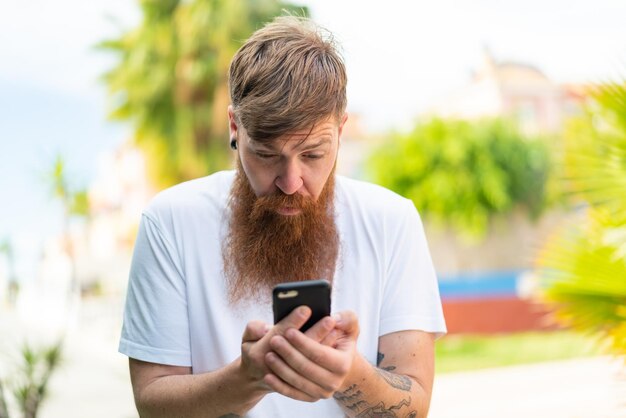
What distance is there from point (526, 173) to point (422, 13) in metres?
12.8

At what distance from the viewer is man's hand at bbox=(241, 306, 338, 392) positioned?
49.4 inches

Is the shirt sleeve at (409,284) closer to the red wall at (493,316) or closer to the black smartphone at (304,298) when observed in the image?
the black smartphone at (304,298)

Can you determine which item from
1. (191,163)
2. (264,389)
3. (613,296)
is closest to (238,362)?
(264,389)

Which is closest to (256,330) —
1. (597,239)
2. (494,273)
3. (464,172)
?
(597,239)

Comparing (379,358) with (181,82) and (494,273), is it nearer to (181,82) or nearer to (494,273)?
(181,82)

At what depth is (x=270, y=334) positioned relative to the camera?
4.13ft

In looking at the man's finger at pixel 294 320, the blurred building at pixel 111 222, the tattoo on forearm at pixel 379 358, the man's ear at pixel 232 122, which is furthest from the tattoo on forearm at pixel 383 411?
the blurred building at pixel 111 222

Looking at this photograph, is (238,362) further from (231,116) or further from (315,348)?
(231,116)

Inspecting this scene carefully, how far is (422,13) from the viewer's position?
31.5m

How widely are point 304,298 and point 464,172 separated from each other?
1963 cm

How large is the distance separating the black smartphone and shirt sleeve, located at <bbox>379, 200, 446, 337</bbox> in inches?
14.9

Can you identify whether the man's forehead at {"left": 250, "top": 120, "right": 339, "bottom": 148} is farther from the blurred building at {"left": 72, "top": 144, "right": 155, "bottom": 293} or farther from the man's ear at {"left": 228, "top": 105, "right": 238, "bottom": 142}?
the blurred building at {"left": 72, "top": 144, "right": 155, "bottom": 293}

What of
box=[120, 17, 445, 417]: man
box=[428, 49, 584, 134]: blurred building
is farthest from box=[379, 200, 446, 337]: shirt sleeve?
box=[428, 49, 584, 134]: blurred building

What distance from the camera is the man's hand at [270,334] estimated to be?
1.25m
